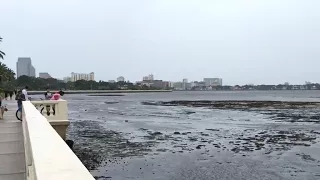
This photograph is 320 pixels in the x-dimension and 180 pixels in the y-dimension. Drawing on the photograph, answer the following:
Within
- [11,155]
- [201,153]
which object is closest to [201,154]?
[201,153]

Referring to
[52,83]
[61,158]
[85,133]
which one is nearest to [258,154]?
[85,133]

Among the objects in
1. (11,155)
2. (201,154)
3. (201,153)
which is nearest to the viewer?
(11,155)

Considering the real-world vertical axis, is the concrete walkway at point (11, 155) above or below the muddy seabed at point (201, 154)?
above

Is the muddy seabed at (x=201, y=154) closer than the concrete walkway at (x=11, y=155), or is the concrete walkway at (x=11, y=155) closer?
the concrete walkway at (x=11, y=155)

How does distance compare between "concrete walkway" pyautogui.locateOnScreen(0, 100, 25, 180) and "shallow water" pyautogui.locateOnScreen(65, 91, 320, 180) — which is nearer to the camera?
"concrete walkway" pyautogui.locateOnScreen(0, 100, 25, 180)

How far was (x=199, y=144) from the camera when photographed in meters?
20.4

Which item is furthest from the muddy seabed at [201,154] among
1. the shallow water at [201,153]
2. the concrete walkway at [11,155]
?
the concrete walkway at [11,155]

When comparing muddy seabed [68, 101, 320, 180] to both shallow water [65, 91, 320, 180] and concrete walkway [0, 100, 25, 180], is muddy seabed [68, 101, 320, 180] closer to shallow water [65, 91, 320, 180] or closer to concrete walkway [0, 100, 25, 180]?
shallow water [65, 91, 320, 180]

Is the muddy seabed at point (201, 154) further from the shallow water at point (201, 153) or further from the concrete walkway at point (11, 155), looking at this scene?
the concrete walkway at point (11, 155)

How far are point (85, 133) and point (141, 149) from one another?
24.3ft

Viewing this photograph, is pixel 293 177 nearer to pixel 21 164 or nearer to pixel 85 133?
pixel 21 164

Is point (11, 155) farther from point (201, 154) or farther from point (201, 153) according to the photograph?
point (201, 153)

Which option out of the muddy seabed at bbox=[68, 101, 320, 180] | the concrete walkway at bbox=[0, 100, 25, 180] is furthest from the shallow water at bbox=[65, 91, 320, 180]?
the concrete walkway at bbox=[0, 100, 25, 180]

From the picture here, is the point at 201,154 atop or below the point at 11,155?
below
